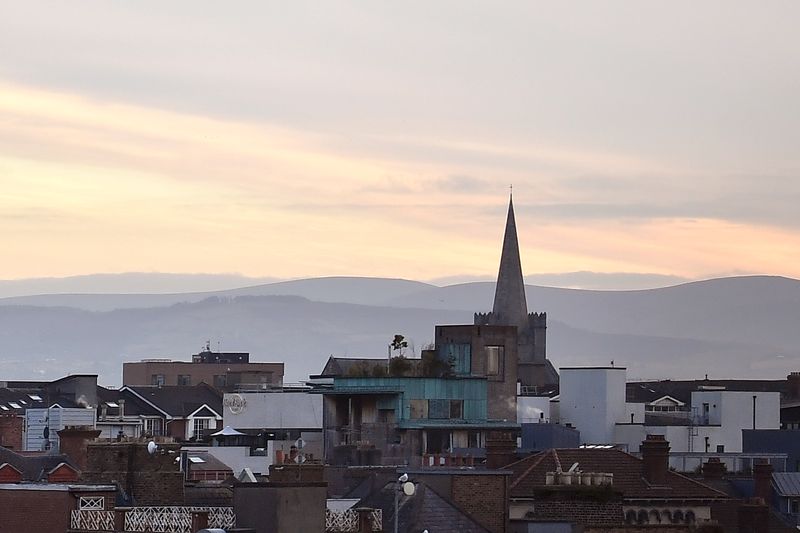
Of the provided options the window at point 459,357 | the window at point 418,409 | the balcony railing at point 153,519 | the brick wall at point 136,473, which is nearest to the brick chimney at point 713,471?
the window at point 418,409

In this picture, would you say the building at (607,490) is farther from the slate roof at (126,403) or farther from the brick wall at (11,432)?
the slate roof at (126,403)

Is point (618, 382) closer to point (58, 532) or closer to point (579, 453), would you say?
point (579, 453)

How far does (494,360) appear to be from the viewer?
108750 mm

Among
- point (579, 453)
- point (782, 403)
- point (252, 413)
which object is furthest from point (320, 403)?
point (579, 453)

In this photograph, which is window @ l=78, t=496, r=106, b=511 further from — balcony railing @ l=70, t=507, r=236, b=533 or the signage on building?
the signage on building

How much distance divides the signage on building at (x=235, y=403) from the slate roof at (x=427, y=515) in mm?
62858

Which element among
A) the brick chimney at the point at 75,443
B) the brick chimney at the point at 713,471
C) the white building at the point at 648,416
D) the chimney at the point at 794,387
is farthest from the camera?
the chimney at the point at 794,387

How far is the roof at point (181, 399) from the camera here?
14025cm

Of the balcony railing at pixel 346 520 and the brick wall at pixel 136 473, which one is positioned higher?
the brick wall at pixel 136 473

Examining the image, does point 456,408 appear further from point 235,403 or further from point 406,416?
Answer: point 235,403

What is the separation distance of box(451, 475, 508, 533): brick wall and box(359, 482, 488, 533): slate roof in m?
0.71

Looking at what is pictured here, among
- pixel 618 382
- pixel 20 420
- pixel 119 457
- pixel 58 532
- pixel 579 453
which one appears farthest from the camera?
pixel 618 382

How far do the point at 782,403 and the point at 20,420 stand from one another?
1910 inches

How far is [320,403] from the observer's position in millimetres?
113938
